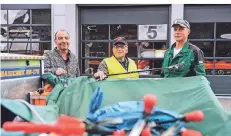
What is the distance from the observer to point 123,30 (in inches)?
371

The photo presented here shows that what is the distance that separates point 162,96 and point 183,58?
1.01 m

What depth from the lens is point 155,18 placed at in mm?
9133

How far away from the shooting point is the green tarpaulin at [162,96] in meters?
2.46

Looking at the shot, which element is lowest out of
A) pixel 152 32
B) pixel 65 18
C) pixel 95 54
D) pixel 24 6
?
pixel 95 54

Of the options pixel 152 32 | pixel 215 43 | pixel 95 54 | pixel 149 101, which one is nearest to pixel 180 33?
pixel 149 101

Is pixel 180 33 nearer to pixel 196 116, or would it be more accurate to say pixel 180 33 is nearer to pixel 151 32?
pixel 196 116

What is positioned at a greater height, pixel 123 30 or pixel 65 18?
pixel 65 18

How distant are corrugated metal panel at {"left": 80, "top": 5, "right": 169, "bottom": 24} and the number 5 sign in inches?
5.4

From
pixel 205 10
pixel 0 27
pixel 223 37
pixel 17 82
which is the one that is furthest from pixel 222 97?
pixel 17 82

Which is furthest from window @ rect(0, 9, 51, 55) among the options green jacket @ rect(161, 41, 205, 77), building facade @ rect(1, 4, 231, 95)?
green jacket @ rect(161, 41, 205, 77)

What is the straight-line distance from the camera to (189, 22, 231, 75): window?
9.08 meters

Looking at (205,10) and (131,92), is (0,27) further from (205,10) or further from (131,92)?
(131,92)

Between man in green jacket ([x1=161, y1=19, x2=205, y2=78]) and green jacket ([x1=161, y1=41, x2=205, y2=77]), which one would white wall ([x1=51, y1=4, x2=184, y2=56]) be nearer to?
man in green jacket ([x1=161, y1=19, x2=205, y2=78])

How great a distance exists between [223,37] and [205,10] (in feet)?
2.95
